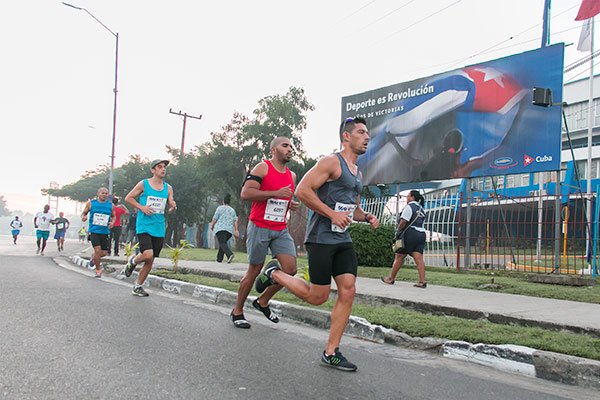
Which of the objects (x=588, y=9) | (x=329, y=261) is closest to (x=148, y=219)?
(x=329, y=261)

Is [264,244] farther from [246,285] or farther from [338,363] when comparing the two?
[338,363]

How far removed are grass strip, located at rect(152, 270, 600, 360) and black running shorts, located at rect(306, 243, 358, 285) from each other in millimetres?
1432

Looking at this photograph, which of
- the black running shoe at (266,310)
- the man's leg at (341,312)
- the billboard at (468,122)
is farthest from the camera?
the billboard at (468,122)

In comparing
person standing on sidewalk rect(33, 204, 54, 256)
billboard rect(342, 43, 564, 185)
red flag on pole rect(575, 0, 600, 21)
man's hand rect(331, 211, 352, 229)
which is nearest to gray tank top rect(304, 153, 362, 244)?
man's hand rect(331, 211, 352, 229)

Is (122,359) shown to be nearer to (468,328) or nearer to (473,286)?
(468,328)

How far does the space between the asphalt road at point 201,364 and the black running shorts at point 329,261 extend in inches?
26.3

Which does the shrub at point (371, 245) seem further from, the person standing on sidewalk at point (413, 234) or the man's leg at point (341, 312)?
the man's leg at point (341, 312)

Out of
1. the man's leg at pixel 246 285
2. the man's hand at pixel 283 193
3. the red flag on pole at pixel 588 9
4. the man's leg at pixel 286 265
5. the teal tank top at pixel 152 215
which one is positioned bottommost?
the man's leg at pixel 246 285

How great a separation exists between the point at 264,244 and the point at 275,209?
1.19 feet

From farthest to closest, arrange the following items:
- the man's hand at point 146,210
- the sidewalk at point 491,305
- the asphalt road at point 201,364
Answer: the man's hand at point 146,210, the sidewalk at point 491,305, the asphalt road at point 201,364

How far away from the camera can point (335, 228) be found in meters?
4.10

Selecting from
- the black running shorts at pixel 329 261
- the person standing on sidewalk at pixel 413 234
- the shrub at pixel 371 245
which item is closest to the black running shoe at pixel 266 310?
the black running shorts at pixel 329 261

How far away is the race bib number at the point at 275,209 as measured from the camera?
5.36m

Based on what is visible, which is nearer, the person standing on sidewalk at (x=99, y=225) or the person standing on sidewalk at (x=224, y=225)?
the person standing on sidewalk at (x=99, y=225)
